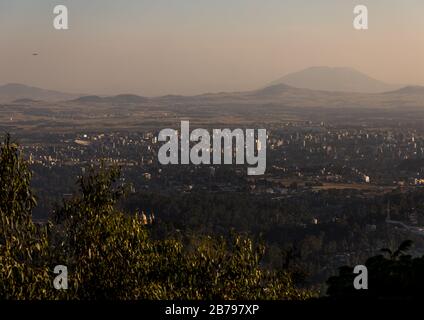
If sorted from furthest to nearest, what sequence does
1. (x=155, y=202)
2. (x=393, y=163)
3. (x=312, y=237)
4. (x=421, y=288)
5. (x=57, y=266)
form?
(x=393, y=163)
(x=155, y=202)
(x=312, y=237)
(x=421, y=288)
(x=57, y=266)

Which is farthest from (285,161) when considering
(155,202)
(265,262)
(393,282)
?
(393,282)

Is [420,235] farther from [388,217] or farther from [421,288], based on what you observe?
[421,288]

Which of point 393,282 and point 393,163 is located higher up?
point 393,282

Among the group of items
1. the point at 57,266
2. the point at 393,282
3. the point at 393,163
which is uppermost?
the point at 57,266

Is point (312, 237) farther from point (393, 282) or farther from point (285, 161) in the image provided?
point (285, 161)

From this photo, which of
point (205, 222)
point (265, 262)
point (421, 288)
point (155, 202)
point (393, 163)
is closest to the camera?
point (421, 288)

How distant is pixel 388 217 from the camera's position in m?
90.6

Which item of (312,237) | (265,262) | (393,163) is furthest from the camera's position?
(393,163)

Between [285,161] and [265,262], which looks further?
[285,161]

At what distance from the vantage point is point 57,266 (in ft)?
47.0

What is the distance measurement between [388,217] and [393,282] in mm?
73837
